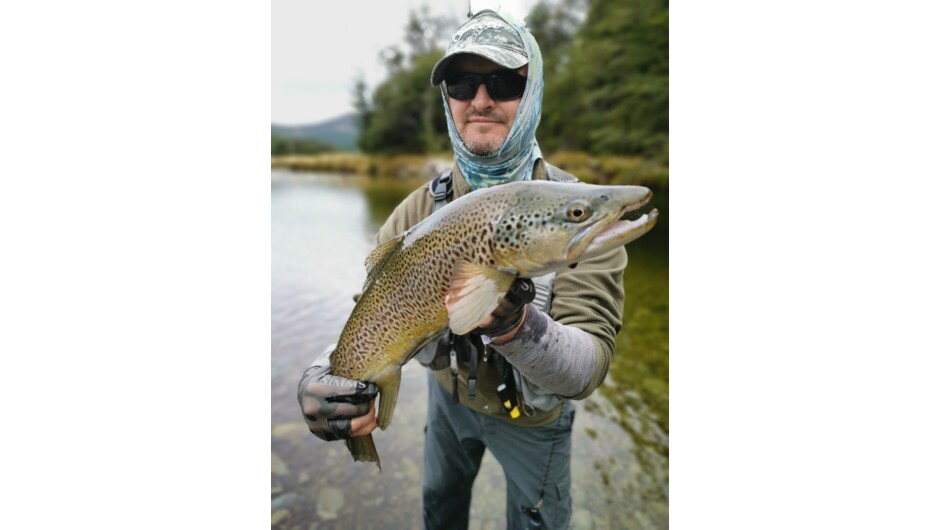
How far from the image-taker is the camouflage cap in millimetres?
1915

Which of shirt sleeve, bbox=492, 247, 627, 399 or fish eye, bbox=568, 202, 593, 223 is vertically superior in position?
fish eye, bbox=568, 202, 593, 223

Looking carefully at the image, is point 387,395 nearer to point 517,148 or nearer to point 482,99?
point 517,148

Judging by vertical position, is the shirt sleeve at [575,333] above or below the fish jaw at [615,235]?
below

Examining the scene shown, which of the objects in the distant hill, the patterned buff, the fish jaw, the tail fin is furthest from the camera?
the distant hill

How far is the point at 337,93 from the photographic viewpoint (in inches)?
204

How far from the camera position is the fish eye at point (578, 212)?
1.21 metres

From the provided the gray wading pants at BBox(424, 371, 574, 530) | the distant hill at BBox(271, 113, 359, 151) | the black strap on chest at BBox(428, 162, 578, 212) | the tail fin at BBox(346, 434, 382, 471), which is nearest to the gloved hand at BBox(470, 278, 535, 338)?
the tail fin at BBox(346, 434, 382, 471)

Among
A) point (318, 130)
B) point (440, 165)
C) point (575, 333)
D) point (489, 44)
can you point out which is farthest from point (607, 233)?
point (440, 165)

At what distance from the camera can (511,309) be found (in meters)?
1.29

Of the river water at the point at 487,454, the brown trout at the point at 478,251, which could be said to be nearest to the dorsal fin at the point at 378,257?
the brown trout at the point at 478,251

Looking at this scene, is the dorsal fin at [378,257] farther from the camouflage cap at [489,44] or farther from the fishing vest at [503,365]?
the camouflage cap at [489,44]

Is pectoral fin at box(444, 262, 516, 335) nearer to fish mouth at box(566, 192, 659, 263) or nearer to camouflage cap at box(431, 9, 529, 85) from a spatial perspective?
fish mouth at box(566, 192, 659, 263)

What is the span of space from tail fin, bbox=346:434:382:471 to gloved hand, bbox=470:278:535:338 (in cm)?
74
